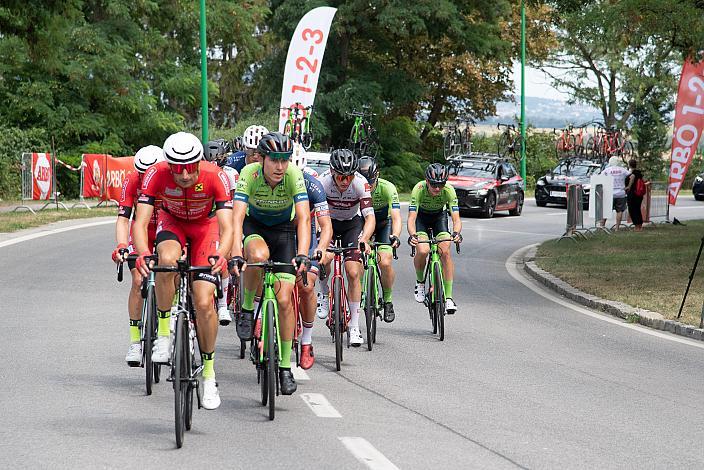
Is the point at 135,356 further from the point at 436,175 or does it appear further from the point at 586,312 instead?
the point at 586,312

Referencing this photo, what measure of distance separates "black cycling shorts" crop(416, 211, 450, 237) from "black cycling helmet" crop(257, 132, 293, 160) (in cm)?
488

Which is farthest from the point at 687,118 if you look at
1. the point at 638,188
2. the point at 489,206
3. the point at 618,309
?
the point at 489,206

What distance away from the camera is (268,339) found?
8352mm

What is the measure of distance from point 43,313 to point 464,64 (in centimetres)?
4585

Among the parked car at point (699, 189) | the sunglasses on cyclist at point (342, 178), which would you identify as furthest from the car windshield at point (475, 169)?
the sunglasses on cyclist at point (342, 178)

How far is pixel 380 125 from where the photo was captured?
5459 centimetres

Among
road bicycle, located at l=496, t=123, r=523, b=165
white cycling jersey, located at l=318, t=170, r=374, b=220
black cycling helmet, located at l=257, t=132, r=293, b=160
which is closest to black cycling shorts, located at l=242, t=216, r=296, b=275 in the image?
black cycling helmet, located at l=257, t=132, r=293, b=160

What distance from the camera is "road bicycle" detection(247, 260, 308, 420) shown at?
816cm

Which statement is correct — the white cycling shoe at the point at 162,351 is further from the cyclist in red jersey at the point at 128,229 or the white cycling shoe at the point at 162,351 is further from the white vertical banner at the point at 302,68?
the white vertical banner at the point at 302,68

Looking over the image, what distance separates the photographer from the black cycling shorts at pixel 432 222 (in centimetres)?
1357

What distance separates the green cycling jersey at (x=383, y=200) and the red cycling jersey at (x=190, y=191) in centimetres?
462

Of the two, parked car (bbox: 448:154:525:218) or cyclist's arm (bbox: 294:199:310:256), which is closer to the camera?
cyclist's arm (bbox: 294:199:310:256)

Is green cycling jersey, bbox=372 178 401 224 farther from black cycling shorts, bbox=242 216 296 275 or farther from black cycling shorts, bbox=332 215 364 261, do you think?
black cycling shorts, bbox=242 216 296 275

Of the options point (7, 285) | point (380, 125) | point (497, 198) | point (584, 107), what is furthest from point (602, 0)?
point (584, 107)
